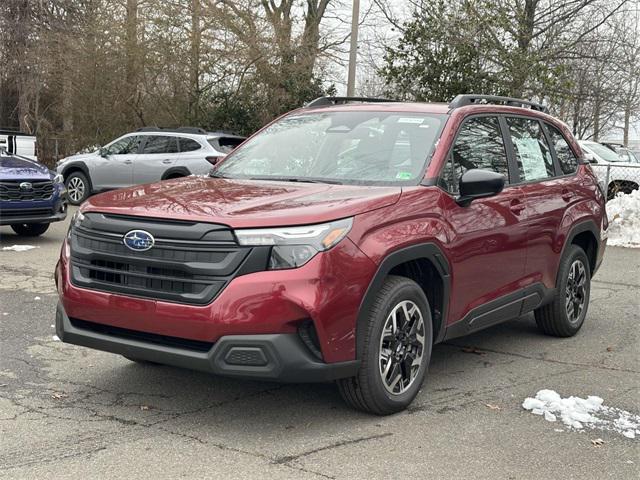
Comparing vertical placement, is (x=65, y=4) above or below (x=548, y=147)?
above

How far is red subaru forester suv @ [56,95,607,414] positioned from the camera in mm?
3768

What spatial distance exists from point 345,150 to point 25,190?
691 centimetres

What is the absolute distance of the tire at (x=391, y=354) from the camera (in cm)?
405

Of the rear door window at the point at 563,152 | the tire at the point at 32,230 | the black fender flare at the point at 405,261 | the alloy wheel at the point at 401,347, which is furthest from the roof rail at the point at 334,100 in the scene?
the tire at the point at 32,230

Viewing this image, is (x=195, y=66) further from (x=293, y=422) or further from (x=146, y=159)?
Result: (x=293, y=422)

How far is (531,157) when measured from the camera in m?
5.90

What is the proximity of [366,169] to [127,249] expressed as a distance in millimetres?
1570

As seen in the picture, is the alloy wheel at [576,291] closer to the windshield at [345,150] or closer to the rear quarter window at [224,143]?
the windshield at [345,150]

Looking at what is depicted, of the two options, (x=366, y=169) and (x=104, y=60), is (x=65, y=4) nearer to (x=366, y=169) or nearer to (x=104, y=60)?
(x=104, y=60)

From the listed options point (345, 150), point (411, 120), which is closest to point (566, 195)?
point (411, 120)

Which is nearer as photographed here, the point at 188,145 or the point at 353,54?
the point at 188,145

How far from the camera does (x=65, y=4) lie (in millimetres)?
28750

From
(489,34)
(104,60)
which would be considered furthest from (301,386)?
(104,60)

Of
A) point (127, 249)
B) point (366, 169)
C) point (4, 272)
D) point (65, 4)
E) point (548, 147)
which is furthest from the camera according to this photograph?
point (65, 4)
